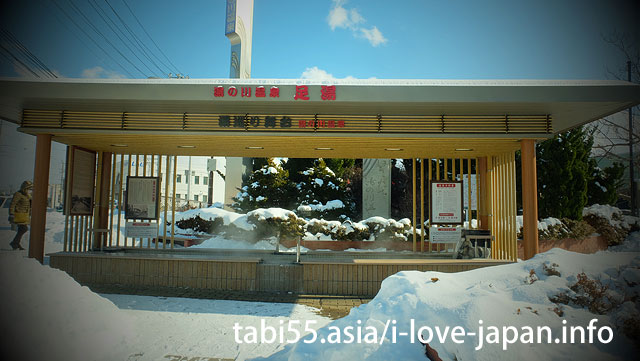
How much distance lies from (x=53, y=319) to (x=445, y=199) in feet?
26.5

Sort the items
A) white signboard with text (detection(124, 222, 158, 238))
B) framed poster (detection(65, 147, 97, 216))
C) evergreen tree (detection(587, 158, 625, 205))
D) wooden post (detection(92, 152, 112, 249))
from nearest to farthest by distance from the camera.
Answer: framed poster (detection(65, 147, 97, 216)) < white signboard with text (detection(124, 222, 158, 238)) < wooden post (detection(92, 152, 112, 249)) < evergreen tree (detection(587, 158, 625, 205))

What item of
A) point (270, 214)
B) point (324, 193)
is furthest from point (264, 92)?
point (324, 193)

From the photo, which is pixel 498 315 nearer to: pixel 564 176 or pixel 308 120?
pixel 308 120

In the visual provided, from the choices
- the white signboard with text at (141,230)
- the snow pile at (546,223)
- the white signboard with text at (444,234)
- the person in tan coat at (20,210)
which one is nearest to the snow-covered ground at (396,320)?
the white signboard with text at (141,230)

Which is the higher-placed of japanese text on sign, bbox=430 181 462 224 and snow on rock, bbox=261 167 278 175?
snow on rock, bbox=261 167 278 175

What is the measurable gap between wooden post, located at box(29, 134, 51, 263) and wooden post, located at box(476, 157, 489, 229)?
33.1 ft

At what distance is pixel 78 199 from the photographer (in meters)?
9.05

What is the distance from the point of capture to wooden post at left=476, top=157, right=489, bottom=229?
378 inches

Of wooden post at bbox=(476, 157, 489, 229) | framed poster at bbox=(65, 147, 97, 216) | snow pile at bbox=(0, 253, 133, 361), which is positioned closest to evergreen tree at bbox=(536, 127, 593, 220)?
wooden post at bbox=(476, 157, 489, 229)

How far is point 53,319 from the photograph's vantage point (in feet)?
12.4

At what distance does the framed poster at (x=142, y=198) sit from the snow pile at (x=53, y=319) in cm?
518

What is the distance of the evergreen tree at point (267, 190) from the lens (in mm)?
17438

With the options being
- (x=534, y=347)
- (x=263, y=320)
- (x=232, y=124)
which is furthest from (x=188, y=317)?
(x=534, y=347)

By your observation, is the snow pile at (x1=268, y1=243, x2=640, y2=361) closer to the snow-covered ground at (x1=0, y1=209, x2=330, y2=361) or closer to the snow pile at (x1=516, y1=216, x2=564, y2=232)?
the snow-covered ground at (x1=0, y1=209, x2=330, y2=361)
